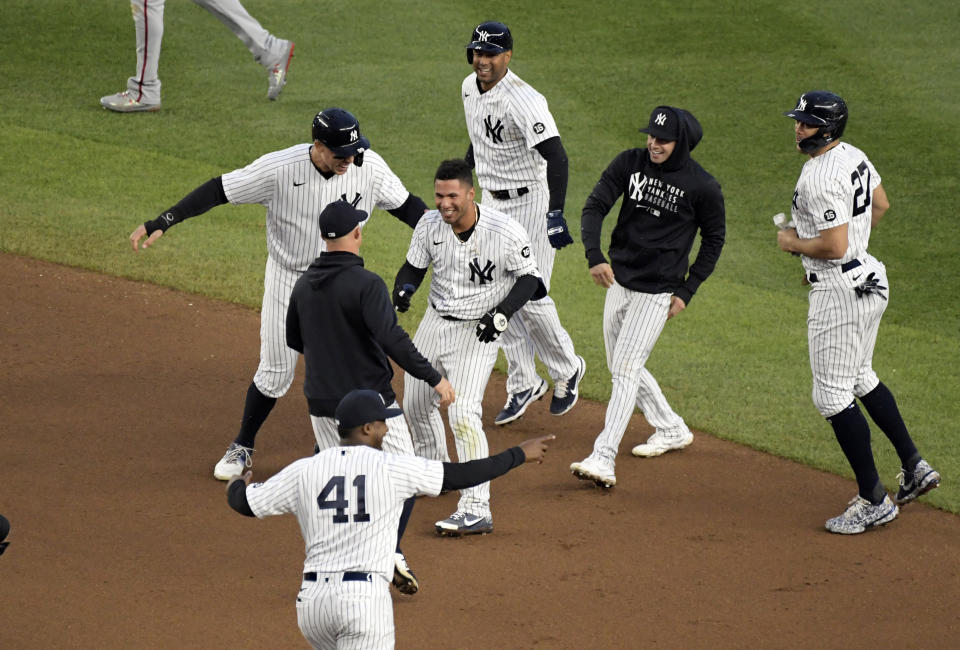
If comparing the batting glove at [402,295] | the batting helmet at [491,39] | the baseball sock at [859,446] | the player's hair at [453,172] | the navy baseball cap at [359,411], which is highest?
the batting helmet at [491,39]

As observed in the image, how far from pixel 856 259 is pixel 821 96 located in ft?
2.87

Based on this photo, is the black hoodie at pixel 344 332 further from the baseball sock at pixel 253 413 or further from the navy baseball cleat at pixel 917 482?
the navy baseball cleat at pixel 917 482

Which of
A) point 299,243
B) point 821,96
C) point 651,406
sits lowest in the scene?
point 651,406

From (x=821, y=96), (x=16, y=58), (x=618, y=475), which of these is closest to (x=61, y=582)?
(x=618, y=475)

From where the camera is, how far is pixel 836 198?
624 cm

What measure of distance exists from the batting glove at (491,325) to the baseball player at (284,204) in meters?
0.94

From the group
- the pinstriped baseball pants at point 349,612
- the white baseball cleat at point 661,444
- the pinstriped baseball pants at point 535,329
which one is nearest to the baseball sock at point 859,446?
the white baseball cleat at point 661,444

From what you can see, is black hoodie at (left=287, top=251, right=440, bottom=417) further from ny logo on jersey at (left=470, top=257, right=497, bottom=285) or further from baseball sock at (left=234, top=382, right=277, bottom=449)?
baseball sock at (left=234, top=382, right=277, bottom=449)

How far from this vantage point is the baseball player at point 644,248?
682cm

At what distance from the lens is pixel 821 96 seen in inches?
247

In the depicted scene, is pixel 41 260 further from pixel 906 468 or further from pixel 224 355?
pixel 906 468

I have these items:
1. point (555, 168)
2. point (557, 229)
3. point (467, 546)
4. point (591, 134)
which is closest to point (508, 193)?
point (555, 168)

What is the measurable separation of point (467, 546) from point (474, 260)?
4.81 feet

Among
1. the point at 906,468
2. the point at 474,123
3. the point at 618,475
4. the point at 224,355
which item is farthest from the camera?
the point at 224,355
